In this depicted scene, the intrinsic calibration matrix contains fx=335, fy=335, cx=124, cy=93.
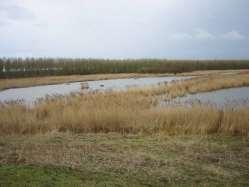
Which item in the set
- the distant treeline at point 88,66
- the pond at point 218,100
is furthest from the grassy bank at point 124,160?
the distant treeline at point 88,66

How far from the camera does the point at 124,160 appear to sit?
667 cm

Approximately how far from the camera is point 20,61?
6203 centimetres

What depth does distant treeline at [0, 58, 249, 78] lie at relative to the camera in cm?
5981

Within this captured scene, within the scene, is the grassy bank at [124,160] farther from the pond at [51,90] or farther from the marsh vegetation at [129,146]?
the pond at [51,90]

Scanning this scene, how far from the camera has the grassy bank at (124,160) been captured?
5627 mm

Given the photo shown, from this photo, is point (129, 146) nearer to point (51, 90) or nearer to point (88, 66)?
point (51, 90)

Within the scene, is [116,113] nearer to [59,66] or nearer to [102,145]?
[102,145]

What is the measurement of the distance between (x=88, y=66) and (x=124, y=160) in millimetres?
63149

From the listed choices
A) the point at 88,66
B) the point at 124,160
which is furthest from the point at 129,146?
the point at 88,66

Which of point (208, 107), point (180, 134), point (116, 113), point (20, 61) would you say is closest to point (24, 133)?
point (116, 113)

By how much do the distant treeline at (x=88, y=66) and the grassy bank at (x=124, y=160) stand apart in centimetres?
5136

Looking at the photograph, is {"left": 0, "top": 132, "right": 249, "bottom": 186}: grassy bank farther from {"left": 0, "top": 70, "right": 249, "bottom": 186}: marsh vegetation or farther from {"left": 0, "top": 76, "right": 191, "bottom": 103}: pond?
{"left": 0, "top": 76, "right": 191, "bottom": 103}: pond

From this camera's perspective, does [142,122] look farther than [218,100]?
No

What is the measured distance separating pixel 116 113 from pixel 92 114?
78 cm
